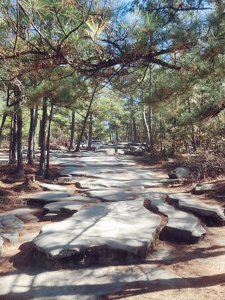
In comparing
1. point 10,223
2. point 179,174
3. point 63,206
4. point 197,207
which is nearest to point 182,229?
point 197,207

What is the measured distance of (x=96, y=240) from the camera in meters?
4.05

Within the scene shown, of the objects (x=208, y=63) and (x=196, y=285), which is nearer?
(x=196, y=285)

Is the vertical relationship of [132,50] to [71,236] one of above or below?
above

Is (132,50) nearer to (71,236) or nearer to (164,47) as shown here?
(164,47)

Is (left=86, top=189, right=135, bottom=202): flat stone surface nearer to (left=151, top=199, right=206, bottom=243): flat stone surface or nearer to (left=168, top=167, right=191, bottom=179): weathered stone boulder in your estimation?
(left=151, top=199, right=206, bottom=243): flat stone surface

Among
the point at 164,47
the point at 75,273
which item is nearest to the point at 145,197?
the point at 75,273

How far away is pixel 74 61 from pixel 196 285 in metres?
3.06

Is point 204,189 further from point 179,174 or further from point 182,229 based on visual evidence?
point 182,229

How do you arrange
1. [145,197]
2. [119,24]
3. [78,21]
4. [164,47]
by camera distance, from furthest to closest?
1. [145,197]
2. [164,47]
3. [119,24]
4. [78,21]

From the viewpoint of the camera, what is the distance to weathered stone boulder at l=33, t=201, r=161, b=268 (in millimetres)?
3801

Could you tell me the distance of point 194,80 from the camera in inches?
172

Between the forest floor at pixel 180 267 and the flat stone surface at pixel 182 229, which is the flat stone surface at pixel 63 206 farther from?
the flat stone surface at pixel 182 229

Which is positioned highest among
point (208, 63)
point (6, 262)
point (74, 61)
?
point (208, 63)

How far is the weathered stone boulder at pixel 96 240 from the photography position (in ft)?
12.5
